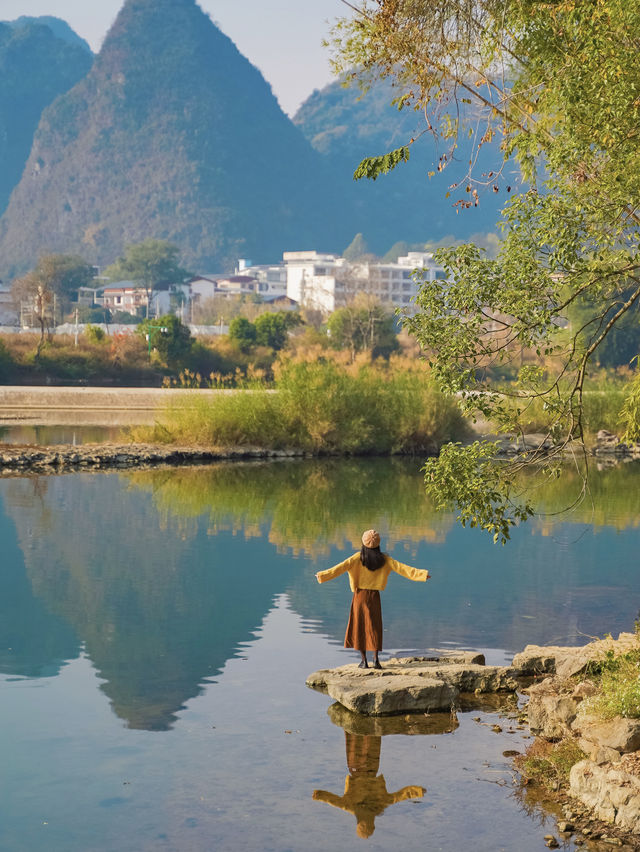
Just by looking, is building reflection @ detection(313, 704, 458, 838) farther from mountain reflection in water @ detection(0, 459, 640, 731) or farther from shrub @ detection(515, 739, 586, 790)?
mountain reflection in water @ detection(0, 459, 640, 731)

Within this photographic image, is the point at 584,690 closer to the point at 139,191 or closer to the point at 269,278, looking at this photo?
the point at 269,278

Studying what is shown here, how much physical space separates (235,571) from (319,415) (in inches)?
536

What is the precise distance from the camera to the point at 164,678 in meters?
9.38

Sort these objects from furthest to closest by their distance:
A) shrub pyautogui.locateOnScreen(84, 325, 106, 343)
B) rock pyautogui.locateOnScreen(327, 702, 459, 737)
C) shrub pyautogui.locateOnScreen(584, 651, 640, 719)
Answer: shrub pyautogui.locateOnScreen(84, 325, 106, 343)
rock pyautogui.locateOnScreen(327, 702, 459, 737)
shrub pyautogui.locateOnScreen(584, 651, 640, 719)

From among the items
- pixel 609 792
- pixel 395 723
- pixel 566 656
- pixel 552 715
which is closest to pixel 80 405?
pixel 566 656

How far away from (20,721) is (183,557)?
6.85 meters

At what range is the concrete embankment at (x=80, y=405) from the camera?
36.6m

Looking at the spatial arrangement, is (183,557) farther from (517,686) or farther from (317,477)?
(317,477)

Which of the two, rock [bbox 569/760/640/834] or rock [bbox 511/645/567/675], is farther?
rock [bbox 511/645/567/675]

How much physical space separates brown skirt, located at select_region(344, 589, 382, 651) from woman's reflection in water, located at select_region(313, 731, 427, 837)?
154 cm

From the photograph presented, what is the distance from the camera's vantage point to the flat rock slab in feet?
26.7

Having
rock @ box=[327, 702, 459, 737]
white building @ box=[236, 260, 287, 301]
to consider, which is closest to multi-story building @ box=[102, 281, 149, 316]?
white building @ box=[236, 260, 287, 301]

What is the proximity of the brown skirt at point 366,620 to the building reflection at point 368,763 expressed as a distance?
2.10 ft

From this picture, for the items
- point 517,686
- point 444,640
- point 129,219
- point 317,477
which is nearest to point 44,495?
point 317,477
